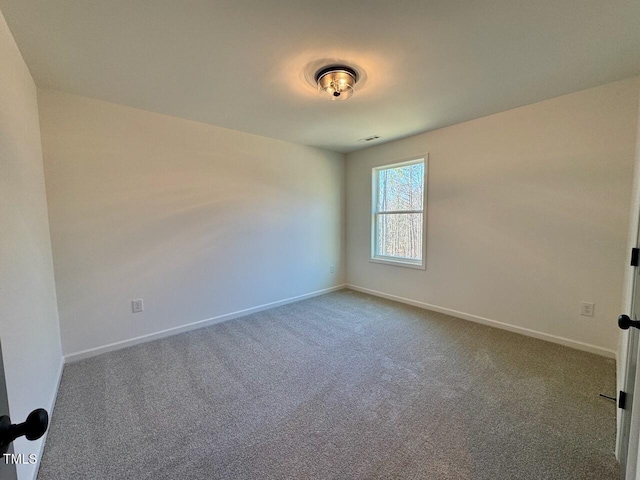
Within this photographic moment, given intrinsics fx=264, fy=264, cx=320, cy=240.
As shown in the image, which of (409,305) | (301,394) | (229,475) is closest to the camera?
(229,475)

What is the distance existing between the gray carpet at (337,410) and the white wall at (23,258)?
34 cm

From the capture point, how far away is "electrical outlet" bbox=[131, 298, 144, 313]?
2.70 m

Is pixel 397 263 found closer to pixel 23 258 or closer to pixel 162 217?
pixel 162 217

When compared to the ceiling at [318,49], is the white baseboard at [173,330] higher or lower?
lower

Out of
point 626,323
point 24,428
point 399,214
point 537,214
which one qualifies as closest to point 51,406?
point 24,428

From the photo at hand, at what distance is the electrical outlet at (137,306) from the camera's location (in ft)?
8.85

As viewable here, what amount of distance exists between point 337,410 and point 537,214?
2670mm

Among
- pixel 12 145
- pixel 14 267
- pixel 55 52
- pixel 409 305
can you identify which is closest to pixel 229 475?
pixel 14 267

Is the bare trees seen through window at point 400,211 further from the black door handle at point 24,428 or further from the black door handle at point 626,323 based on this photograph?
the black door handle at point 24,428

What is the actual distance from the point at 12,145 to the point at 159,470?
6.39 ft

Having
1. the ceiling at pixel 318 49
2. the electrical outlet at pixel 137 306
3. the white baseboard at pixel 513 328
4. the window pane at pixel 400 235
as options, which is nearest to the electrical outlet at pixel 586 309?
the white baseboard at pixel 513 328

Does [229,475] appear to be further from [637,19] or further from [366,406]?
[637,19]

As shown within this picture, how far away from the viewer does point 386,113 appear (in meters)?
2.83

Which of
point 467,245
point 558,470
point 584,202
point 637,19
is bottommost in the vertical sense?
point 558,470
